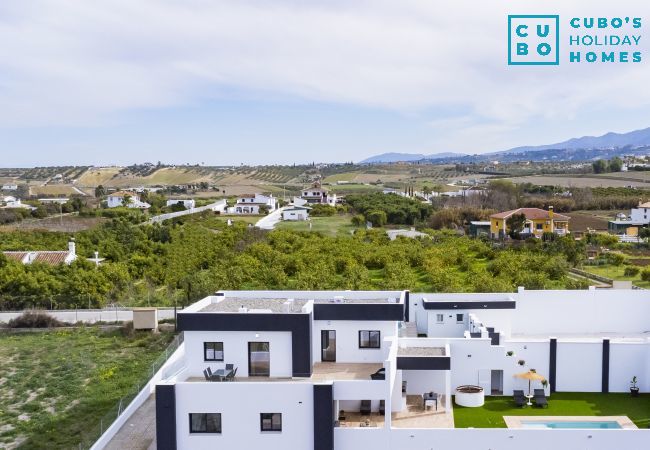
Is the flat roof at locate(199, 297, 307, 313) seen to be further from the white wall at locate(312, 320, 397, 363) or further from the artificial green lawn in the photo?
the artificial green lawn

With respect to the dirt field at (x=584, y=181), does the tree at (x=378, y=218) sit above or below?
below

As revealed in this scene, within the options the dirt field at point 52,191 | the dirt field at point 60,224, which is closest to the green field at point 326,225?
the dirt field at point 60,224

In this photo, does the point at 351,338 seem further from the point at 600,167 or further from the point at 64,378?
the point at 600,167

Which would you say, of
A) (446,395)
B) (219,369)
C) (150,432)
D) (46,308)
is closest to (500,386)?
(446,395)

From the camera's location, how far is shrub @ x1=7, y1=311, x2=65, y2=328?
1293 inches

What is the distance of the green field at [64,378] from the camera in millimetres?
20719

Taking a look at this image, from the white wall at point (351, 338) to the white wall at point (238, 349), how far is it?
157 centimetres

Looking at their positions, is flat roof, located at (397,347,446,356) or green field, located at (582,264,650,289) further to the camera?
green field, located at (582,264,650,289)

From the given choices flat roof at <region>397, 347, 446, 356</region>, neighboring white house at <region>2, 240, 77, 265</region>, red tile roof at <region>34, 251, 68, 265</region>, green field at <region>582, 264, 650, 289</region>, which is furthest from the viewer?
red tile roof at <region>34, 251, 68, 265</region>

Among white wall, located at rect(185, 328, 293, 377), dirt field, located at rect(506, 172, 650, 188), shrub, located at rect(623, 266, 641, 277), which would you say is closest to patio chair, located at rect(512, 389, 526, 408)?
white wall, located at rect(185, 328, 293, 377)

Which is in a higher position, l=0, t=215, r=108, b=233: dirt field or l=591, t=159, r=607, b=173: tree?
l=591, t=159, r=607, b=173: tree

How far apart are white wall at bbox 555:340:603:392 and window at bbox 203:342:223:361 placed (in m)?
11.4

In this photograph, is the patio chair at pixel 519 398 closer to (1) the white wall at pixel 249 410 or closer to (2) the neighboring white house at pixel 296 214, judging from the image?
(1) the white wall at pixel 249 410

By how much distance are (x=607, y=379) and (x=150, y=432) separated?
582 inches
